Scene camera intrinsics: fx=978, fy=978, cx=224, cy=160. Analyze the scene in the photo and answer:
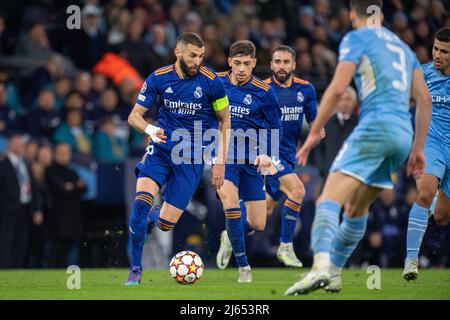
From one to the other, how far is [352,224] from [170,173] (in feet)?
10.00

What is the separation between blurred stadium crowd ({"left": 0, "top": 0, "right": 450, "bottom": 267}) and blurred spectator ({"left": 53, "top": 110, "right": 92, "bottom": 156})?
2 cm

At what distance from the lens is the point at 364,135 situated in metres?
8.45

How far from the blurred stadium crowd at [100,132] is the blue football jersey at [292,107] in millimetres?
2330

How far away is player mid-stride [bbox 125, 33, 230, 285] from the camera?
1072 cm

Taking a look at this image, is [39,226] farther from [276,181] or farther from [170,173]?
[170,173]

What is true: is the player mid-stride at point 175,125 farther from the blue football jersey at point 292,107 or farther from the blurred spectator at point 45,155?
the blurred spectator at point 45,155

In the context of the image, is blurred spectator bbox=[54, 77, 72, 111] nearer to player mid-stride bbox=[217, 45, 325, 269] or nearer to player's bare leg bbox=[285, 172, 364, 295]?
player mid-stride bbox=[217, 45, 325, 269]

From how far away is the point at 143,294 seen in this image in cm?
951

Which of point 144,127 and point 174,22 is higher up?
point 174,22

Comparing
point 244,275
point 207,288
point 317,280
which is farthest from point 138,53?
point 317,280

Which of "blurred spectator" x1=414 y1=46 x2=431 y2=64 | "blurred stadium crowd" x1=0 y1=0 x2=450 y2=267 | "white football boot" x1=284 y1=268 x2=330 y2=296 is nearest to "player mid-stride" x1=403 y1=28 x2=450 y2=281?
"white football boot" x1=284 y1=268 x2=330 y2=296

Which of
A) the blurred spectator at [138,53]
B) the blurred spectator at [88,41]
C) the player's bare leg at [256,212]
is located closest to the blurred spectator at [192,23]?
the blurred spectator at [138,53]

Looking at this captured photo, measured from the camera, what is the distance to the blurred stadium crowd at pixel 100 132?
16328 millimetres
